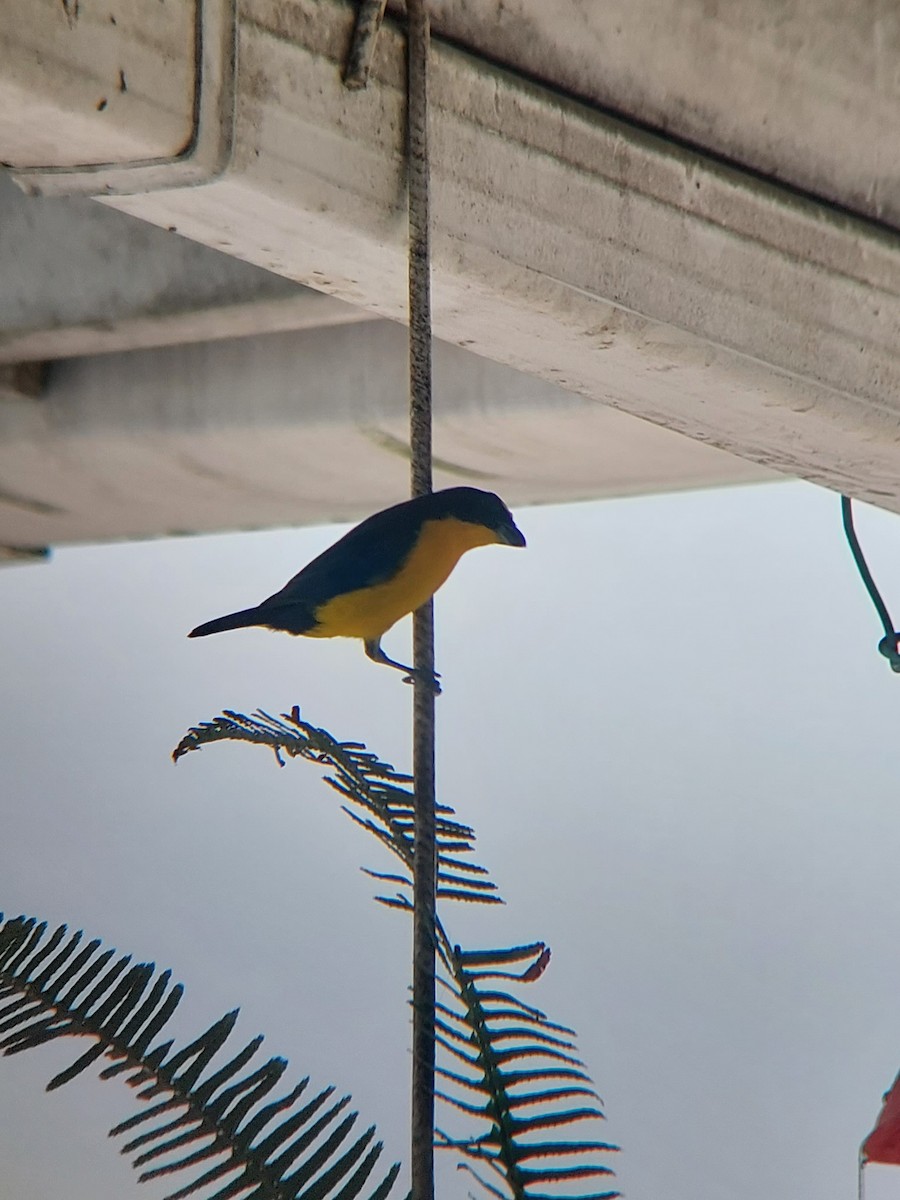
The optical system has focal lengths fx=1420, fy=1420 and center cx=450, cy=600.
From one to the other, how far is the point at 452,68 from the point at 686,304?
1.14 ft

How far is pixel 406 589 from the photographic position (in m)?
1.20

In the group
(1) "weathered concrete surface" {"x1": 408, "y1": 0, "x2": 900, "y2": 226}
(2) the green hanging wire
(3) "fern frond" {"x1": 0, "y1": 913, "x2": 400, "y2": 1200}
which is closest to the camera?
(3) "fern frond" {"x1": 0, "y1": 913, "x2": 400, "y2": 1200}

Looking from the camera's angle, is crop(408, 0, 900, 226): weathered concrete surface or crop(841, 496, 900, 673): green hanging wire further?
crop(841, 496, 900, 673): green hanging wire

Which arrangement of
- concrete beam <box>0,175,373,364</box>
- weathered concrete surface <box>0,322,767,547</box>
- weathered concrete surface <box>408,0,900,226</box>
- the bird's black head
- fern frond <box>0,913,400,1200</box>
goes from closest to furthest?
fern frond <box>0,913,400,1200</box> → the bird's black head → weathered concrete surface <box>408,0,900,226</box> → concrete beam <box>0,175,373,364</box> → weathered concrete surface <box>0,322,767,547</box>

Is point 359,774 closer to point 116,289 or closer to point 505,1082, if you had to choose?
point 505,1082

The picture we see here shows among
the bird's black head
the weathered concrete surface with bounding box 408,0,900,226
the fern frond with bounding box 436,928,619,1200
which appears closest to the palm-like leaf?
the fern frond with bounding box 436,928,619,1200

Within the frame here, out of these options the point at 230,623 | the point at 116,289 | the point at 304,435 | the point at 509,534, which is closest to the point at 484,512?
the point at 509,534

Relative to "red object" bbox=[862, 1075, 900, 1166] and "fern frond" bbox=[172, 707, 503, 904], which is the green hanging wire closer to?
"red object" bbox=[862, 1075, 900, 1166]

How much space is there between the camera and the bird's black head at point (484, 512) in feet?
3.90

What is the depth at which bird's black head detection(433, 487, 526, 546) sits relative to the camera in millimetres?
1188

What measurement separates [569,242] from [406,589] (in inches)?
14.9

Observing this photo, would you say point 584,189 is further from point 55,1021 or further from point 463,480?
point 463,480

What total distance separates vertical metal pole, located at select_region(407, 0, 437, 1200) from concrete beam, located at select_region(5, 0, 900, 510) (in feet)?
0.48

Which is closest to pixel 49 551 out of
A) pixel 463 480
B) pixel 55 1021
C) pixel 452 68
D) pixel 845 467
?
pixel 463 480
